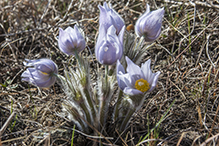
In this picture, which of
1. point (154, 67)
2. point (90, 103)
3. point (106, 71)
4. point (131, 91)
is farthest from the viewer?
point (154, 67)

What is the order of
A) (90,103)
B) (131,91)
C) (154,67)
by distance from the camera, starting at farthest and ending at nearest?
(154,67) < (90,103) < (131,91)

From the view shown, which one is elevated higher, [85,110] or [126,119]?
[85,110]

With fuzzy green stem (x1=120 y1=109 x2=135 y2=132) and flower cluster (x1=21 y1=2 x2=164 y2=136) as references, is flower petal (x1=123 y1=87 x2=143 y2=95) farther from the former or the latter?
fuzzy green stem (x1=120 y1=109 x2=135 y2=132)

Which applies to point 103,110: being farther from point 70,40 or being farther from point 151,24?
point 151,24

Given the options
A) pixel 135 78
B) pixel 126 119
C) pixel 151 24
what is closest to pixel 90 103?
pixel 126 119

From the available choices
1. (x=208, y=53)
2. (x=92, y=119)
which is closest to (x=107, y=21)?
(x=92, y=119)

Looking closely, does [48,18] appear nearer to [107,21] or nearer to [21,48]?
[21,48]
